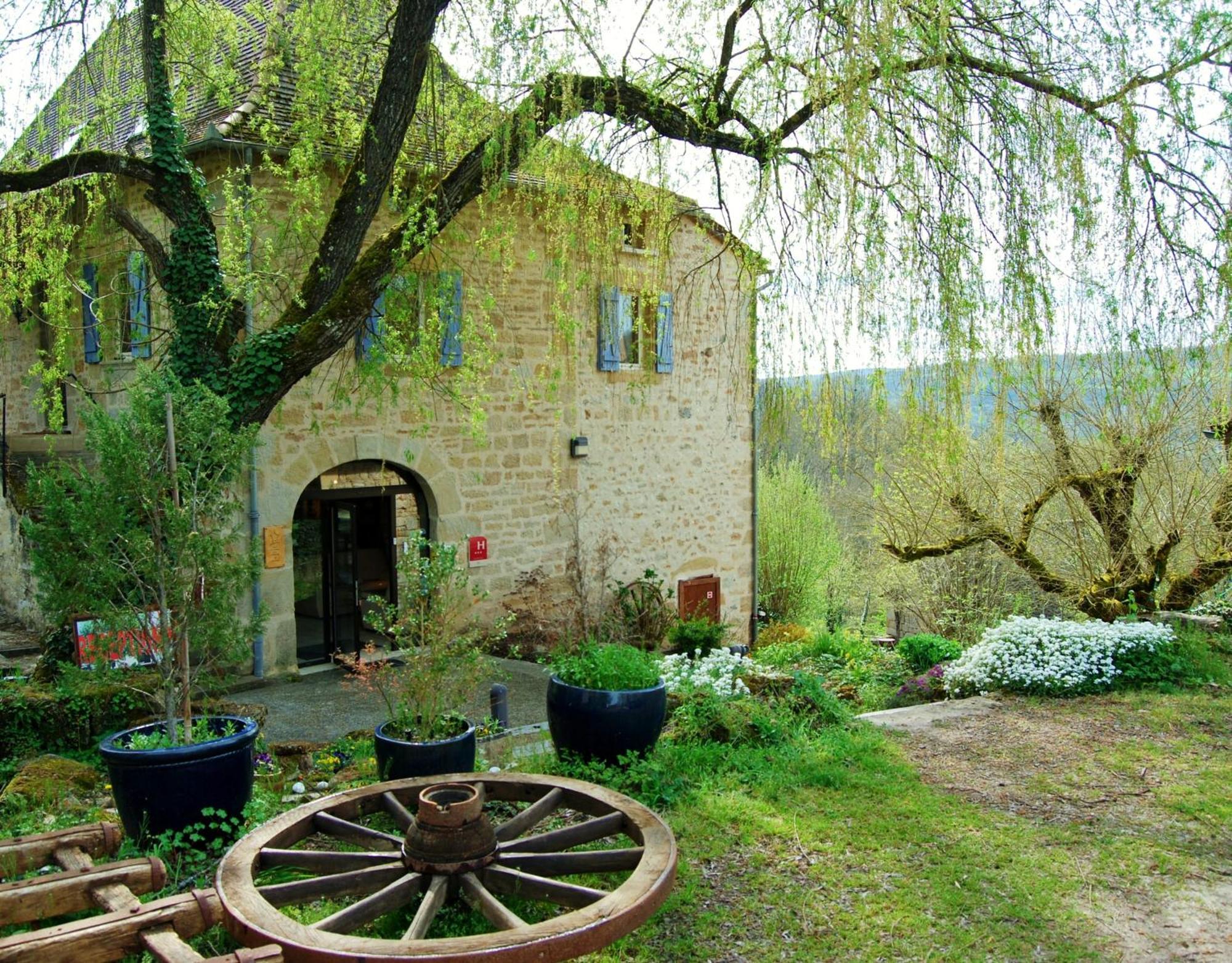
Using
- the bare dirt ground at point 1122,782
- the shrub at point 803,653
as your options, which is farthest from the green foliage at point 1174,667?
the shrub at point 803,653

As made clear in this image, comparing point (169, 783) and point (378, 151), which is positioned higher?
point (378, 151)

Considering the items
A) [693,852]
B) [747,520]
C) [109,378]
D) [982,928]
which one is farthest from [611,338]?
[982,928]

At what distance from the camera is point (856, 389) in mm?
4754

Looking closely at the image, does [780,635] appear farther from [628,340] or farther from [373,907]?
[373,907]

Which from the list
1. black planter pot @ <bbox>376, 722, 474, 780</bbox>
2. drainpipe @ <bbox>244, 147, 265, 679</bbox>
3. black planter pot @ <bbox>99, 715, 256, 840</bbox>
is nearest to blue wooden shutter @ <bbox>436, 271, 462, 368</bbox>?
drainpipe @ <bbox>244, 147, 265, 679</bbox>

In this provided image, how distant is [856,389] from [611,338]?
21.4ft

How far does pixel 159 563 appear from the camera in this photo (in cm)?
464

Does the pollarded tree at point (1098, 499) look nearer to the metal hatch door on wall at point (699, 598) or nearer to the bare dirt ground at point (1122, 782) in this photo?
the bare dirt ground at point (1122, 782)

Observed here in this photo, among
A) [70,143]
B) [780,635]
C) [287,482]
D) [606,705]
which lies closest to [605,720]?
[606,705]

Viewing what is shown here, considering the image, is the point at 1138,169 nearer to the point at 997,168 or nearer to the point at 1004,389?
the point at 997,168

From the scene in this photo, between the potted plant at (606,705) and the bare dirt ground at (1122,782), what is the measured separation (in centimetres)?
171

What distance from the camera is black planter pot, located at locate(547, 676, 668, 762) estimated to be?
527cm

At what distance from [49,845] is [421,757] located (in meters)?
1.56

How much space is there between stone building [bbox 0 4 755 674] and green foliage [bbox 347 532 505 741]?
114 inches
